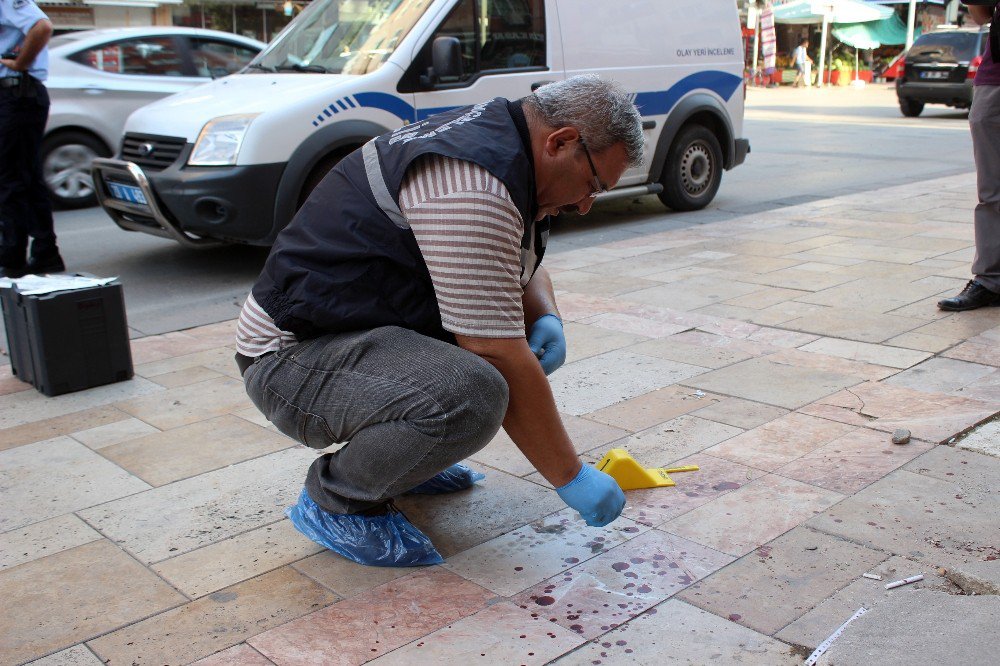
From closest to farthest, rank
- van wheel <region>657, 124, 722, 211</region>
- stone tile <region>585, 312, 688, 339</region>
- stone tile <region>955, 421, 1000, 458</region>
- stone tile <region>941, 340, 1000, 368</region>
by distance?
stone tile <region>955, 421, 1000, 458</region> → stone tile <region>941, 340, 1000, 368</region> → stone tile <region>585, 312, 688, 339</region> → van wheel <region>657, 124, 722, 211</region>

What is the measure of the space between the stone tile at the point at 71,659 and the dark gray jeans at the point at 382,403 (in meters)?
0.72

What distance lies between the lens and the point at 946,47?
1792 cm

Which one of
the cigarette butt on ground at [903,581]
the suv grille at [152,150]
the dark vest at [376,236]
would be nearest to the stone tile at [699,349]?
the cigarette butt on ground at [903,581]

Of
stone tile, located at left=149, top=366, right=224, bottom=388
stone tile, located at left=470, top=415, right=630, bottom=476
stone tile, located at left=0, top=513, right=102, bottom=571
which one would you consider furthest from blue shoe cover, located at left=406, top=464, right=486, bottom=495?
stone tile, located at left=149, top=366, right=224, bottom=388

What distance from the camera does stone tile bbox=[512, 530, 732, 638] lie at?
2.47 metres

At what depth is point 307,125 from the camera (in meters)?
6.23

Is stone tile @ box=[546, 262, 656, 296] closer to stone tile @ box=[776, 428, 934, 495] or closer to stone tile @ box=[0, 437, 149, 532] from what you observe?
stone tile @ box=[776, 428, 934, 495]

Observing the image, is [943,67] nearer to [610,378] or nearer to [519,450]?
[610,378]

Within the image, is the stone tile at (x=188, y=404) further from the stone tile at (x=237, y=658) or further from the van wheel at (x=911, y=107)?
the van wheel at (x=911, y=107)

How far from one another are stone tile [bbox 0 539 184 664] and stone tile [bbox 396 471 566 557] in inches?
29.6

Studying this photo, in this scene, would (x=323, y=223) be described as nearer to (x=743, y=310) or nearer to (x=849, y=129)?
(x=743, y=310)

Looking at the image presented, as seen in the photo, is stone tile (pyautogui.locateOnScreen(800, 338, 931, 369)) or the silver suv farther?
the silver suv

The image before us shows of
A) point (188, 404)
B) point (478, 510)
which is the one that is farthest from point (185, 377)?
point (478, 510)

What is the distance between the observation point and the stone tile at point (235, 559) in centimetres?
269
